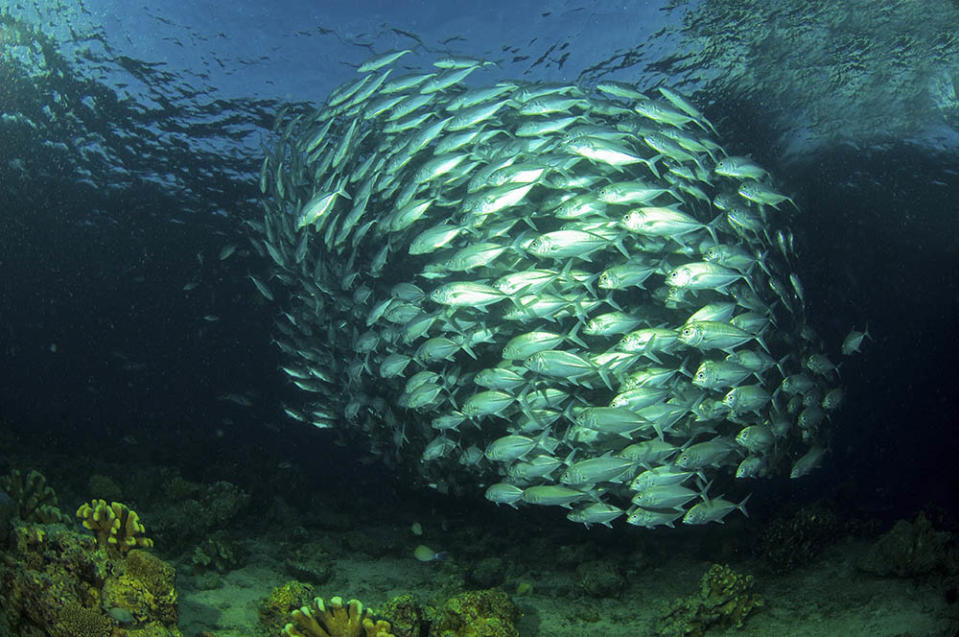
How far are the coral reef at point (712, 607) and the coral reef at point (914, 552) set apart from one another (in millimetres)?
2033

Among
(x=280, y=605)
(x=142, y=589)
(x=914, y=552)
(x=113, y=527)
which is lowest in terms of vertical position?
(x=914, y=552)

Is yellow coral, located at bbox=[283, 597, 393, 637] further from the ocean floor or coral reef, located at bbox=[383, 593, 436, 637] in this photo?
the ocean floor

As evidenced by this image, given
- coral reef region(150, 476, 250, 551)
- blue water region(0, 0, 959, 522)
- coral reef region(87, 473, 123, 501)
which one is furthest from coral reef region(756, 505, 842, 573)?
coral reef region(87, 473, 123, 501)

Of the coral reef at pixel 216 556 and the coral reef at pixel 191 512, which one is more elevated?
the coral reef at pixel 191 512

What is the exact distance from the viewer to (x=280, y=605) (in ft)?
21.0

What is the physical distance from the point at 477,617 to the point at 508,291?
3.92 metres

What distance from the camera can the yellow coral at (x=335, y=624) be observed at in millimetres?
5363

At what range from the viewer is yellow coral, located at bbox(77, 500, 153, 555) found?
628cm

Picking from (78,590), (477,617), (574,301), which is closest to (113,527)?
(78,590)

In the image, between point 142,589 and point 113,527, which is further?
point 113,527

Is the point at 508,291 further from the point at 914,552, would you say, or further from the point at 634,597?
the point at 914,552

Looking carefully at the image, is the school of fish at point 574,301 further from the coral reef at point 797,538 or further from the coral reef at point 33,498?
the coral reef at point 33,498

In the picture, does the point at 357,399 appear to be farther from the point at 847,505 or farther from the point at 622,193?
the point at 847,505

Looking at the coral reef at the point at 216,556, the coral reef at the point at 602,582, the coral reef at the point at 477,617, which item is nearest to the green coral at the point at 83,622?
the coral reef at the point at 477,617
